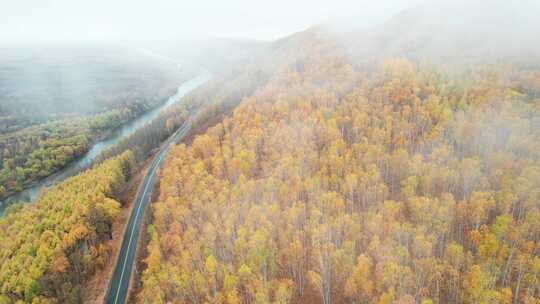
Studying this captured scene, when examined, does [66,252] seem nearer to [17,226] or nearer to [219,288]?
[17,226]

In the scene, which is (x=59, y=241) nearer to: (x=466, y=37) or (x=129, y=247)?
(x=129, y=247)

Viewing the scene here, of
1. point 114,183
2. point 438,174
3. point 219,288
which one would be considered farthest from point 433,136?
point 114,183

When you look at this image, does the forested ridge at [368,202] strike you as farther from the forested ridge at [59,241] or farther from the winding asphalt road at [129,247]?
the forested ridge at [59,241]

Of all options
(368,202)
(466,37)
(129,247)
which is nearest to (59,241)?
(129,247)

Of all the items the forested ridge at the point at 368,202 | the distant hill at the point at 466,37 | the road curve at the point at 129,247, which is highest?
the distant hill at the point at 466,37

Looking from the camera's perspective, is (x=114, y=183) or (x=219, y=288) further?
(x=114, y=183)

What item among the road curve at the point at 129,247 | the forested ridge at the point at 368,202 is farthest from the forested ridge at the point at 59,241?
the forested ridge at the point at 368,202
